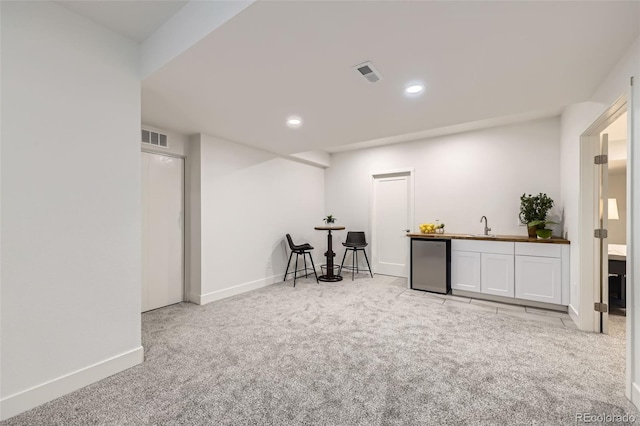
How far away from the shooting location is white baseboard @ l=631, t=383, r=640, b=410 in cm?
171

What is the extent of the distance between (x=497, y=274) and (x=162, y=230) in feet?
15.2

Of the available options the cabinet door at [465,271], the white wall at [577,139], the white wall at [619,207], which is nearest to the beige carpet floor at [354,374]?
the white wall at [577,139]

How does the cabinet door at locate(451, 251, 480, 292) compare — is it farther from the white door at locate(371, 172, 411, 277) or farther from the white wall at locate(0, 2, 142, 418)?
the white wall at locate(0, 2, 142, 418)

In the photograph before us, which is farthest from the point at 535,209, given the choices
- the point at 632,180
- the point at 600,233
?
the point at 632,180

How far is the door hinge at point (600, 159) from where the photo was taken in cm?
275

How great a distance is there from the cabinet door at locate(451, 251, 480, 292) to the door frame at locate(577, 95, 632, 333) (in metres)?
1.21

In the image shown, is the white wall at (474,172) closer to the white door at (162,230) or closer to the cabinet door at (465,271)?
the cabinet door at (465,271)

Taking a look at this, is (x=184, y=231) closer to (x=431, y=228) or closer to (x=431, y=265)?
(x=431, y=265)

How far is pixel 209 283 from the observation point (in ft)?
12.6

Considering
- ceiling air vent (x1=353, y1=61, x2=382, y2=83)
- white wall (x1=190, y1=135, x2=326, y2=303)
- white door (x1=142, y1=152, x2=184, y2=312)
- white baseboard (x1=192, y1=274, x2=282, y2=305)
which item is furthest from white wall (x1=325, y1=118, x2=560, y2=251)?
white door (x1=142, y1=152, x2=184, y2=312)

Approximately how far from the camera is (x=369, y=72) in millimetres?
2174

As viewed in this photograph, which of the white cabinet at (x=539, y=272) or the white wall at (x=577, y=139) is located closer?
the white wall at (x=577, y=139)

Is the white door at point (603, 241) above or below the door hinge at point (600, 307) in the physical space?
above

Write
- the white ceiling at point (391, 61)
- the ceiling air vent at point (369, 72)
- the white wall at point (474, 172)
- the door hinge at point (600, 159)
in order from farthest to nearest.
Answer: the white wall at point (474, 172)
the door hinge at point (600, 159)
the ceiling air vent at point (369, 72)
the white ceiling at point (391, 61)
